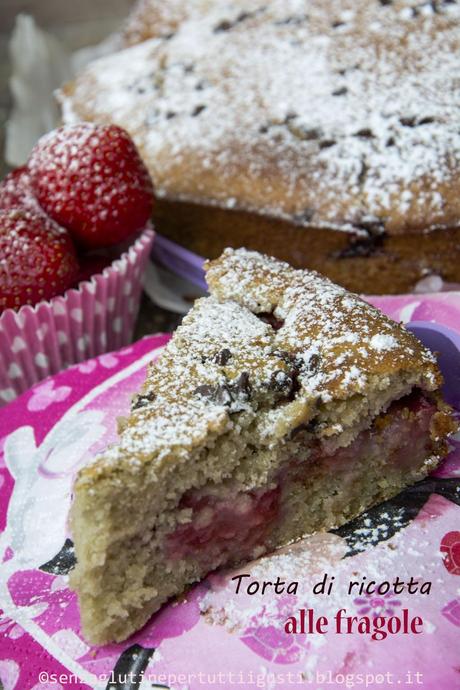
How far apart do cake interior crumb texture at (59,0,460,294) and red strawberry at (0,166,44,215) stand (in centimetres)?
36

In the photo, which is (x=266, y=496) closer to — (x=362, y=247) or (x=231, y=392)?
(x=231, y=392)

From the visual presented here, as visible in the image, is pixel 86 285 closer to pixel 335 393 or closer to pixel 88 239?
pixel 88 239

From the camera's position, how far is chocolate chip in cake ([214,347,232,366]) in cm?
142

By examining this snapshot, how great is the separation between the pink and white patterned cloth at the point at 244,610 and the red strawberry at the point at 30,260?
44 centimetres

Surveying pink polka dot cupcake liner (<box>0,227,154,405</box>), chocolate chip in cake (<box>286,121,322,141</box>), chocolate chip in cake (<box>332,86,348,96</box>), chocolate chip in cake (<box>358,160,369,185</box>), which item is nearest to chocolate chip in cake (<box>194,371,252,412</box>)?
pink polka dot cupcake liner (<box>0,227,154,405</box>)

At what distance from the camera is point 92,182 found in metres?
1.91

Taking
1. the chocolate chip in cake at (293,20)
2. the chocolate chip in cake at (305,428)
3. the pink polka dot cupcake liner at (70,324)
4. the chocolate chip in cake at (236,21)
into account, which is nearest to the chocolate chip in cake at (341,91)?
the chocolate chip in cake at (293,20)

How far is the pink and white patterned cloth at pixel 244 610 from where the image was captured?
3.86ft

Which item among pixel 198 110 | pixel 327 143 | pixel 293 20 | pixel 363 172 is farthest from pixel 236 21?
pixel 363 172

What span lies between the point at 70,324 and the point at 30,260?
0.21m

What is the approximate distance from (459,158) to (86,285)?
102 centimetres

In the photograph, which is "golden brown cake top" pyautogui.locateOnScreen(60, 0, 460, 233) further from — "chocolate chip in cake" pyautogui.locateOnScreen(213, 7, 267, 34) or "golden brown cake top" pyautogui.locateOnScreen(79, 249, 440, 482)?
"golden brown cake top" pyautogui.locateOnScreen(79, 249, 440, 482)

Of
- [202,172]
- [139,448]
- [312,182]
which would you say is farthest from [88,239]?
[139,448]

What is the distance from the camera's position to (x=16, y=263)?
1.82m
